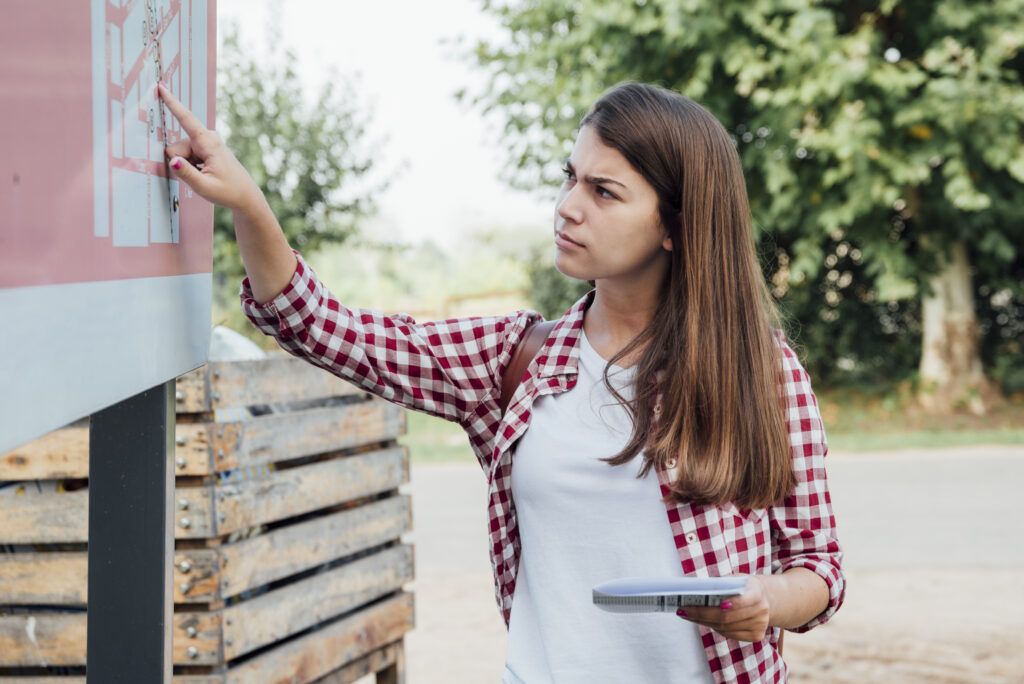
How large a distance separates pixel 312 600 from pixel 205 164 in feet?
6.76

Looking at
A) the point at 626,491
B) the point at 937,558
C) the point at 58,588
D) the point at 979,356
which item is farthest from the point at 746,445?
the point at 979,356

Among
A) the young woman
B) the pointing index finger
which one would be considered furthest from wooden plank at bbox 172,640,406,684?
the pointing index finger

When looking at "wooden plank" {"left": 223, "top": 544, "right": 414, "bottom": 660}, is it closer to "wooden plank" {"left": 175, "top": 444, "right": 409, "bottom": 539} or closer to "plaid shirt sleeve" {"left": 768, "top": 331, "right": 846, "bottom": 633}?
"wooden plank" {"left": 175, "top": 444, "right": 409, "bottom": 539}

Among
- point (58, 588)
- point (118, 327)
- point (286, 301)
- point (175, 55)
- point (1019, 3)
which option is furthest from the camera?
point (1019, 3)

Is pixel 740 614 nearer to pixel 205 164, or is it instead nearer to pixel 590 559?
pixel 590 559

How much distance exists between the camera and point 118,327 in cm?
144

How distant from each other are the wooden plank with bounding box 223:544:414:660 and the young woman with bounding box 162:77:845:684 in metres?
1.19

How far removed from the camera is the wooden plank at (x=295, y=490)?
10.2 feet

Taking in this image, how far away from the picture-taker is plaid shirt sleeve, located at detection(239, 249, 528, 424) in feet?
6.55

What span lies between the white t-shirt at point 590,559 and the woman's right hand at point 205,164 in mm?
649

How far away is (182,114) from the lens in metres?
1.66

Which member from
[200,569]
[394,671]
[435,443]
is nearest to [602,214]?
[200,569]

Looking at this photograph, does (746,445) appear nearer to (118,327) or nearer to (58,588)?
(118,327)

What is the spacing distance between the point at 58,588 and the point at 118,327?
188 centimetres
